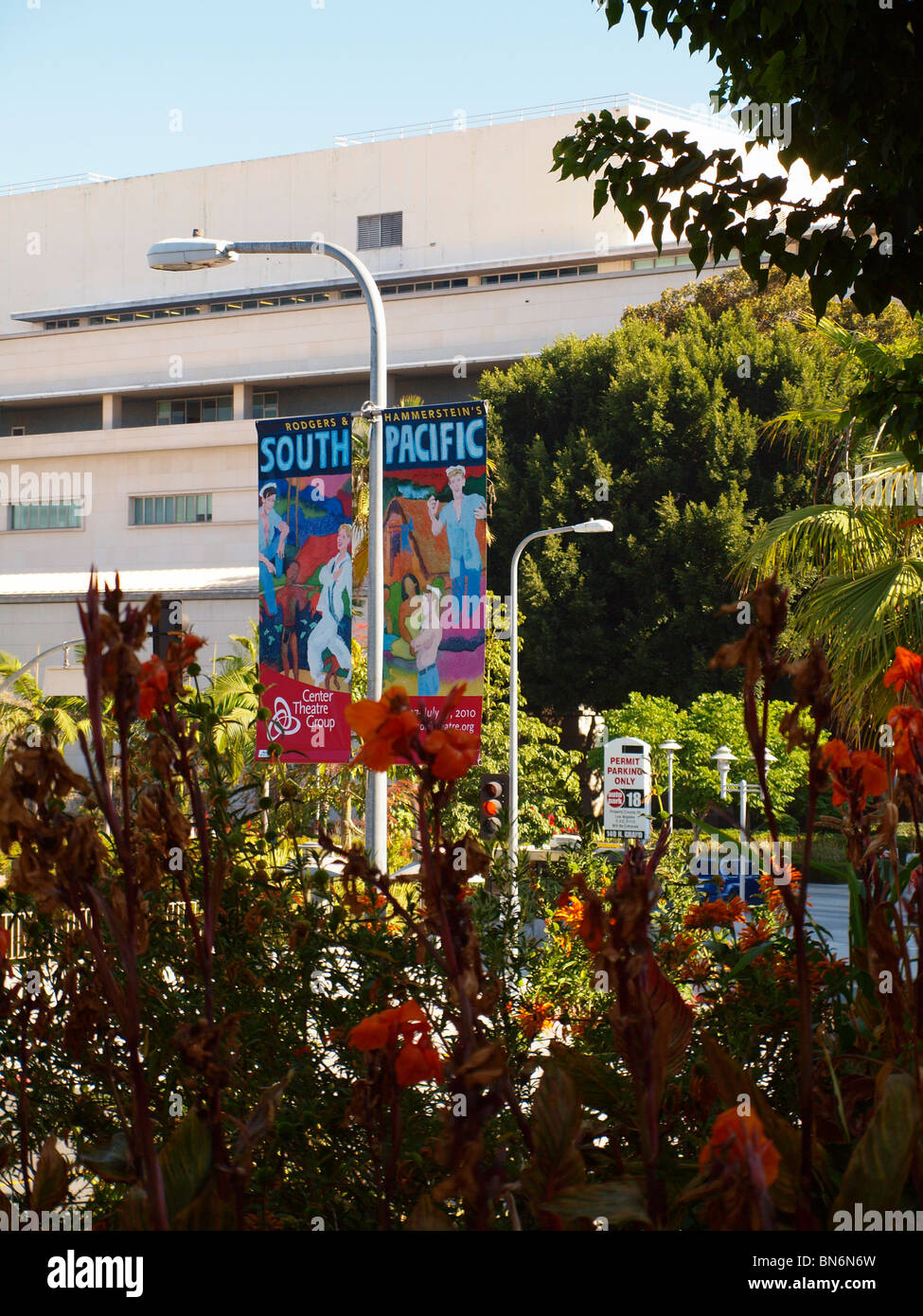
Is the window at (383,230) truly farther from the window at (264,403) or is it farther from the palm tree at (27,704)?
the palm tree at (27,704)

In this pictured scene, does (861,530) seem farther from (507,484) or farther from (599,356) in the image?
(599,356)

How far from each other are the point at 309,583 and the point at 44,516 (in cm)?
4286

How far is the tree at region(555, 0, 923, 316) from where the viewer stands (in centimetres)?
295

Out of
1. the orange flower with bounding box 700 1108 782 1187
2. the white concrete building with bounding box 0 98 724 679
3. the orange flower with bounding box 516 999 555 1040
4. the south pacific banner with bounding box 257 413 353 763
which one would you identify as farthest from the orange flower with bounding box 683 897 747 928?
the white concrete building with bounding box 0 98 724 679

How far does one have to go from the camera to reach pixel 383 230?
161 ft

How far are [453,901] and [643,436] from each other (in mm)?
32752

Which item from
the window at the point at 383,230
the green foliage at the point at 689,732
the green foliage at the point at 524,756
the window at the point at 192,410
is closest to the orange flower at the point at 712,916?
the green foliage at the point at 524,756

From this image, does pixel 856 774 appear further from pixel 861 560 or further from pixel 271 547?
pixel 861 560

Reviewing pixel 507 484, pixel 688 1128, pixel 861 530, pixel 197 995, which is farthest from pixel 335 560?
pixel 507 484

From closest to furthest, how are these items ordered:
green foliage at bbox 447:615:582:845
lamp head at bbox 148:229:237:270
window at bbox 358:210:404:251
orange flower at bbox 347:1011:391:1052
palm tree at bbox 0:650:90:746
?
1. orange flower at bbox 347:1011:391:1052
2. lamp head at bbox 148:229:237:270
3. palm tree at bbox 0:650:90:746
4. green foliage at bbox 447:615:582:845
5. window at bbox 358:210:404:251

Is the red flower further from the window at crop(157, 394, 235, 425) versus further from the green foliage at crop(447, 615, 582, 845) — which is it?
the window at crop(157, 394, 235, 425)

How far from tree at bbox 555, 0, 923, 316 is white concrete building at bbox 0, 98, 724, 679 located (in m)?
37.6

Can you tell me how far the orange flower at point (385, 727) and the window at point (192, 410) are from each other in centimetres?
4819

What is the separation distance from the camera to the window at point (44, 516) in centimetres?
4778
